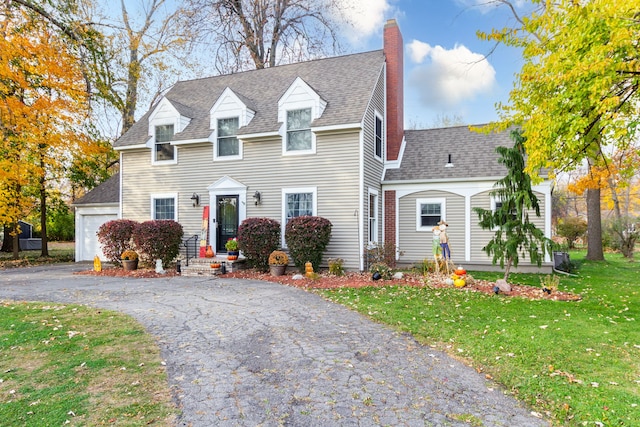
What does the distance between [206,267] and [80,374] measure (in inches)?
318

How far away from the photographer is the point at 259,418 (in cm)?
316

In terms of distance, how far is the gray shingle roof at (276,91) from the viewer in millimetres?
12438

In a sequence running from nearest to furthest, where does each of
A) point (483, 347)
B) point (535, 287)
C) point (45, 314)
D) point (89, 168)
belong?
point (483, 347), point (45, 314), point (535, 287), point (89, 168)

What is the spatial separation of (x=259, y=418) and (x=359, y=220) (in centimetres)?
896

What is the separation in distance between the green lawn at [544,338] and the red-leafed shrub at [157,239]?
6.71 meters

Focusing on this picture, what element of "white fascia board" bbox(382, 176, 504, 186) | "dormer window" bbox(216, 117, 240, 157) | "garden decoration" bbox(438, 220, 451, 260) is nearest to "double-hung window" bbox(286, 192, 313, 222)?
"dormer window" bbox(216, 117, 240, 157)

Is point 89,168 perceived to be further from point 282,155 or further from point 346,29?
point 346,29

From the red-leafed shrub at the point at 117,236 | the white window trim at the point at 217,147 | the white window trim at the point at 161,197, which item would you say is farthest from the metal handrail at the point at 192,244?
the white window trim at the point at 217,147

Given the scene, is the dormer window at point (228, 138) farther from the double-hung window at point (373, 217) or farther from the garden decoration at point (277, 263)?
the double-hung window at point (373, 217)

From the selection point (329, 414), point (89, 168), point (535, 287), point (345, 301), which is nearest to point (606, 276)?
point (535, 287)

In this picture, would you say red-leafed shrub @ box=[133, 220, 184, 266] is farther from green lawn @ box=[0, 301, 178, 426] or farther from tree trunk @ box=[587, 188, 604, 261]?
tree trunk @ box=[587, 188, 604, 261]

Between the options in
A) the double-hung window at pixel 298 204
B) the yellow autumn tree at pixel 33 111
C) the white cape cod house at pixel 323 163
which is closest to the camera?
the white cape cod house at pixel 323 163

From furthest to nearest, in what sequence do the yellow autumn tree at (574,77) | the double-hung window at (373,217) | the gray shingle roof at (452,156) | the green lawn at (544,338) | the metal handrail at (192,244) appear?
the metal handrail at (192,244) < the gray shingle roof at (452,156) < the double-hung window at (373,217) < the yellow autumn tree at (574,77) < the green lawn at (544,338)

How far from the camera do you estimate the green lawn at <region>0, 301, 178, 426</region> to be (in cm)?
320
